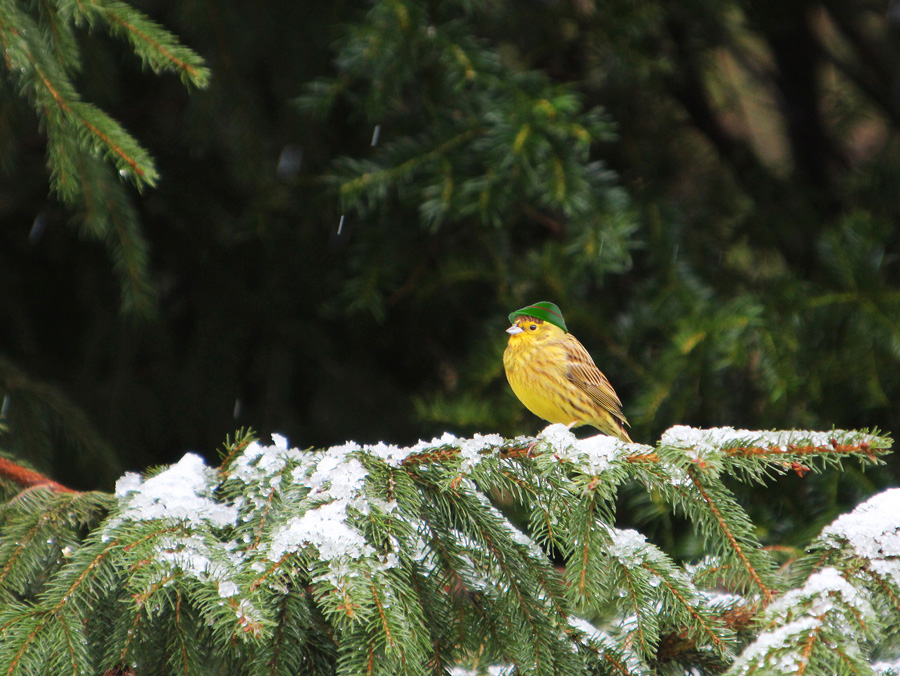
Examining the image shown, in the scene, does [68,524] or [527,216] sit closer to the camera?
[68,524]

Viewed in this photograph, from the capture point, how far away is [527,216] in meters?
3.21

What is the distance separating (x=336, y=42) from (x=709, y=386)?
1.62m

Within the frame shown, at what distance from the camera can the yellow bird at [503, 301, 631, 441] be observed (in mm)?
2186

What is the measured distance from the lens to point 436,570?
154 centimetres

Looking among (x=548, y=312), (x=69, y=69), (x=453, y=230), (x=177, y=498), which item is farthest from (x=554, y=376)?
(x=69, y=69)

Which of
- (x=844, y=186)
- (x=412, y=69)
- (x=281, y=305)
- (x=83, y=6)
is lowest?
(x=281, y=305)

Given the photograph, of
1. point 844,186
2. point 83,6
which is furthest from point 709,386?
point 83,6

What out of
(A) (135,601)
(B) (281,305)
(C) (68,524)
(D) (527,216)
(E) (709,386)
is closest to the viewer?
(A) (135,601)

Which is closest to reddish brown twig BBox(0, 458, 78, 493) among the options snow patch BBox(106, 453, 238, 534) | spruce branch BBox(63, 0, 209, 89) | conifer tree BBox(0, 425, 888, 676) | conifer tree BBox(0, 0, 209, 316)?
conifer tree BBox(0, 425, 888, 676)

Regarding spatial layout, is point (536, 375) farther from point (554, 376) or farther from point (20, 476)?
point (20, 476)

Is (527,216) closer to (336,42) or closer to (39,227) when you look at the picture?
(336,42)

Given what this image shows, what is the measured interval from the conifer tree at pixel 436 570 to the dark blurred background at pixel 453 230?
3.58ft

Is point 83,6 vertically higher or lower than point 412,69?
higher

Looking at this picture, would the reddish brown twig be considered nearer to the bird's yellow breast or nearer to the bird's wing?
the bird's yellow breast
